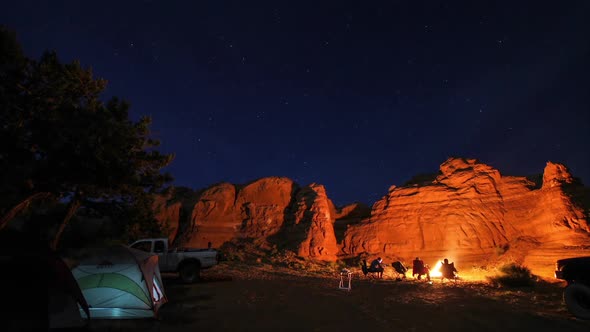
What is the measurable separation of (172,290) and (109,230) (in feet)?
50.1

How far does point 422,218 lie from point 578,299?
2481 cm

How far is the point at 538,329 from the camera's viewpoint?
8562 millimetres

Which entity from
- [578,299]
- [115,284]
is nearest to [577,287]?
[578,299]

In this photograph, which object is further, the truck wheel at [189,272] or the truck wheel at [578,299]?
the truck wheel at [189,272]

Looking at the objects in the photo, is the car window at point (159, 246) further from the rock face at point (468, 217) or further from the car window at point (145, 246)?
the rock face at point (468, 217)

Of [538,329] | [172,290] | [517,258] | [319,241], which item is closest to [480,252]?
[517,258]

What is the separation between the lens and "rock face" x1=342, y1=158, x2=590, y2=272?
25.1 metres

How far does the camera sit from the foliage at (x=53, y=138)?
11617 millimetres

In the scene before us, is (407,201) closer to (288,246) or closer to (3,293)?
(288,246)

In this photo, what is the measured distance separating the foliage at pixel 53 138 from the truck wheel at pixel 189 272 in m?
5.45

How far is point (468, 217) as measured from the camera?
3145 cm

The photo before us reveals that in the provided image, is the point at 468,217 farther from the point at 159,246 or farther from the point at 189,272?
the point at 159,246

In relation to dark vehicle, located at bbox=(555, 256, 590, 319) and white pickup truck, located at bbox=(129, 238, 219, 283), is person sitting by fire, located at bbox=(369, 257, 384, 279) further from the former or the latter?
dark vehicle, located at bbox=(555, 256, 590, 319)

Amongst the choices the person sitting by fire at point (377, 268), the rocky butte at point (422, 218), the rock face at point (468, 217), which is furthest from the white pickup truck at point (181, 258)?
the rock face at point (468, 217)
